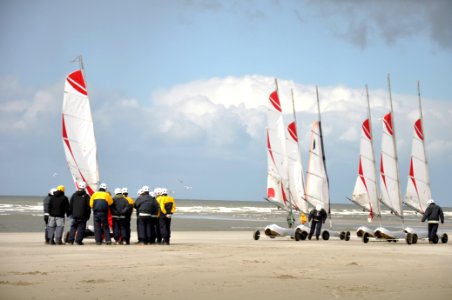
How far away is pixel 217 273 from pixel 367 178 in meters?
18.9

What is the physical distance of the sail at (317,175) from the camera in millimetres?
35719

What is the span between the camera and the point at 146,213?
2631 centimetres

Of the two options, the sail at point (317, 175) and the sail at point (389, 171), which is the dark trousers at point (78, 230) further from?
the sail at point (389, 171)

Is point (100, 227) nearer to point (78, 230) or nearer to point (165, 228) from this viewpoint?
point (78, 230)

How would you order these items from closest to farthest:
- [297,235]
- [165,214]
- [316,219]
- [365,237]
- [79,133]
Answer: [165,214], [79,133], [365,237], [297,235], [316,219]

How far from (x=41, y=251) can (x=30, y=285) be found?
7.85 m

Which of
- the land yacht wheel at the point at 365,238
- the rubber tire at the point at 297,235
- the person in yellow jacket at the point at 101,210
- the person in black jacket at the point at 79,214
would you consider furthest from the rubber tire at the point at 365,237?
the person in black jacket at the point at 79,214

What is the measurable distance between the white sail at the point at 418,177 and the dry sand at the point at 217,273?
33.3ft

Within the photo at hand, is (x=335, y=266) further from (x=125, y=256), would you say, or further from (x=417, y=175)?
(x=417, y=175)

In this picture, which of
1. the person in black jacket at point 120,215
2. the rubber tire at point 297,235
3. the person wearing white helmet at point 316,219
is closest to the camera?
the person in black jacket at point 120,215

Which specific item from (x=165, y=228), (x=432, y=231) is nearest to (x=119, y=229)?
(x=165, y=228)

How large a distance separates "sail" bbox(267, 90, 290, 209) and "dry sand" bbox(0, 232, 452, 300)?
11389mm

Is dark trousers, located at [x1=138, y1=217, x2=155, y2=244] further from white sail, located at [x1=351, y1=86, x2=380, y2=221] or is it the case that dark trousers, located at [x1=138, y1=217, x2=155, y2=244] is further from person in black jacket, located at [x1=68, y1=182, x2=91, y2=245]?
white sail, located at [x1=351, y1=86, x2=380, y2=221]

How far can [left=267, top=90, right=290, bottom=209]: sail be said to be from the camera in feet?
118
